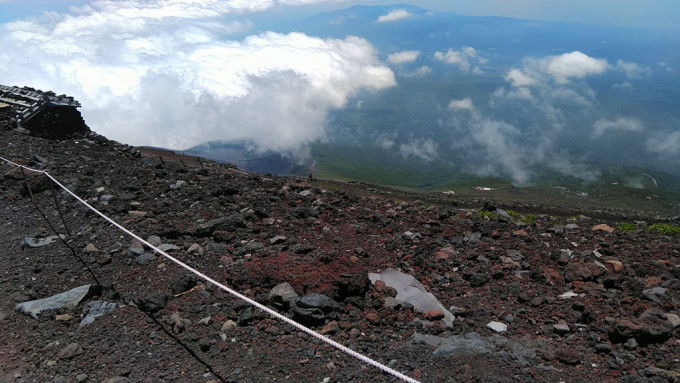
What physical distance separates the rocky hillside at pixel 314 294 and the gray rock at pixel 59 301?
3 cm

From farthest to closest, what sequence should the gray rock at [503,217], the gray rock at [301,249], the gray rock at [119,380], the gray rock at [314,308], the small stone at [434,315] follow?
the gray rock at [503,217], the gray rock at [301,249], the small stone at [434,315], the gray rock at [314,308], the gray rock at [119,380]

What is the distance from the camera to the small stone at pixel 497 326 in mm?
5801

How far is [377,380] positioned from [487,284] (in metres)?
3.42

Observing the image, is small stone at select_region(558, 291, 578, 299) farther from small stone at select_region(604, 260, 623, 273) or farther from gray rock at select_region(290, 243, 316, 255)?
gray rock at select_region(290, 243, 316, 255)

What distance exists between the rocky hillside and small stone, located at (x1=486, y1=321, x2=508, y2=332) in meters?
0.02

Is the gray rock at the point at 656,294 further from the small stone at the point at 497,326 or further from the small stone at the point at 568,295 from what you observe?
the small stone at the point at 497,326

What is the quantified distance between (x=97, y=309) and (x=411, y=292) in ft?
15.1

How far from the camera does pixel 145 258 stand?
287 inches

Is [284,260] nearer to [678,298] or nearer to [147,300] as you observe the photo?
[147,300]

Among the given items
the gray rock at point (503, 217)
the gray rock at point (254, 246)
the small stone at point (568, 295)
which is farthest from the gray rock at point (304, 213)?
→ the small stone at point (568, 295)

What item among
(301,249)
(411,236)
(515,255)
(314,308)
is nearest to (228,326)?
(314,308)

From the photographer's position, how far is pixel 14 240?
8.06 metres

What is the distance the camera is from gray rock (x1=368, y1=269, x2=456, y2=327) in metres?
6.17

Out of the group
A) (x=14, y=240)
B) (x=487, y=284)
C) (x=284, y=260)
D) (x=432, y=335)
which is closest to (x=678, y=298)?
(x=487, y=284)
